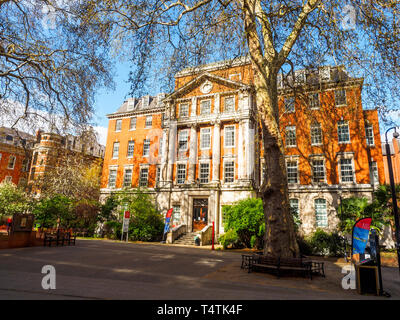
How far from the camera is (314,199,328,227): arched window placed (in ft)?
75.0

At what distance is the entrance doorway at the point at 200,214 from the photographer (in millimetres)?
24734

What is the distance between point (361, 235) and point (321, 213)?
55.4 feet

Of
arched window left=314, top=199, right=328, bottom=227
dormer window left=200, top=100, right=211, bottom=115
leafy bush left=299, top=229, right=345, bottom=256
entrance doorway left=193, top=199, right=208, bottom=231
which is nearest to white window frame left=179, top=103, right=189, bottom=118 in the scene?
dormer window left=200, top=100, right=211, bottom=115

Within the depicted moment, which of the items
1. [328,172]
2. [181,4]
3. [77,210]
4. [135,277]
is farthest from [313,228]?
[77,210]

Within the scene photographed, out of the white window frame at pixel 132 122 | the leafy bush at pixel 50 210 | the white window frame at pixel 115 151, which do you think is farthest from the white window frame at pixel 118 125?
the leafy bush at pixel 50 210

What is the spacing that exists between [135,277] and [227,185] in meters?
Result: 17.6

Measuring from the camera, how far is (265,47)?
10.2 m

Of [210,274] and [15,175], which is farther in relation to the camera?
[15,175]

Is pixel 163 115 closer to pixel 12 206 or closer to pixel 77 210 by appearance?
pixel 77 210

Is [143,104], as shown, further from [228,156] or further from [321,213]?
[321,213]

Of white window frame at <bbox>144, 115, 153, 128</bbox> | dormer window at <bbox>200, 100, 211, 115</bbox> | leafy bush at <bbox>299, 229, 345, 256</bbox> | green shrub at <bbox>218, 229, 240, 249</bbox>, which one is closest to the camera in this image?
leafy bush at <bbox>299, 229, 345, 256</bbox>

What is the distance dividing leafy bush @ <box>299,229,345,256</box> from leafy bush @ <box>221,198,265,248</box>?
324 centimetres

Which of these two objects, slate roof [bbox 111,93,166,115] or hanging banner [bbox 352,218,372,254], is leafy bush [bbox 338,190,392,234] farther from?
slate roof [bbox 111,93,166,115]

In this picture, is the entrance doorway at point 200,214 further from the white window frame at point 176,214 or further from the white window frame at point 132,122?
the white window frame at point 132,122
